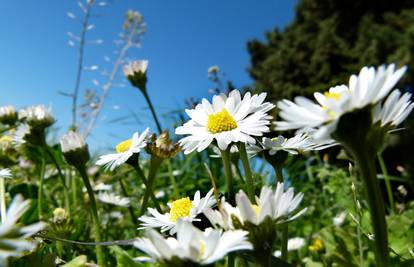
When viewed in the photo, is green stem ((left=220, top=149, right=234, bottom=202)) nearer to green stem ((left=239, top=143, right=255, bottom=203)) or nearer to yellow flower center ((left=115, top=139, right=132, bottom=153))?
green stem ((left=239, top=143, right=255, bottom=203))

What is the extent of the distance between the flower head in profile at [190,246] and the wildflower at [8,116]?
4.08 ft

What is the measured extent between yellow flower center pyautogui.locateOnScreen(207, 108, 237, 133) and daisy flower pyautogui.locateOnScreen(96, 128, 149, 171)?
176 mm

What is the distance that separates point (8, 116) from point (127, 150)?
0.76 metres

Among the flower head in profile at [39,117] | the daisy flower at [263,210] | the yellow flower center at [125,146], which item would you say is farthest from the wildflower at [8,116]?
the daisy flower at [263,210]

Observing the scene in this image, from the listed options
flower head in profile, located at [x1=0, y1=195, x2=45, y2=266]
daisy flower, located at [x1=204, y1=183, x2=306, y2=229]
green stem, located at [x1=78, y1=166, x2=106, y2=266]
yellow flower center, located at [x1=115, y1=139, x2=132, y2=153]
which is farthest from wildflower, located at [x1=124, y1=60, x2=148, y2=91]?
flower head in profile, located at [x1=0, y1=195, x2=45, y2=266]

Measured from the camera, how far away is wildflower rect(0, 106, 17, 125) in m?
1.54

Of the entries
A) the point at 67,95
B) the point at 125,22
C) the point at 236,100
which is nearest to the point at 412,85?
the point at 125,22

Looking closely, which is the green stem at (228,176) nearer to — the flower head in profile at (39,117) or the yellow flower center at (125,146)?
the yellow flower center at (125,146)

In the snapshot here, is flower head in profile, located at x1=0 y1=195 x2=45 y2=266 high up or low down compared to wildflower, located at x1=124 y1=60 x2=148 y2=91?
down

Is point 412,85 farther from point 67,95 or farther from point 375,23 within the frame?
point 67,95

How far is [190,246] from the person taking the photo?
40cm

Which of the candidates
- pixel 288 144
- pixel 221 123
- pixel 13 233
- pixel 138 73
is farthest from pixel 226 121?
pixel 138 73

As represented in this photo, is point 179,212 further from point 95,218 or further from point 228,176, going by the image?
point 95,218

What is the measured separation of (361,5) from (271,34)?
105 inches
